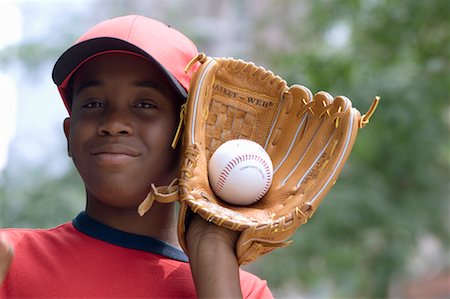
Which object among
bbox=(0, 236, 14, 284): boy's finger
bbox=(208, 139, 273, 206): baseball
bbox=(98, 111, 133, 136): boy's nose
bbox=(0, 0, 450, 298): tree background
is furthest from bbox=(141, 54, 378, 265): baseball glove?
bbox=(0, 0, 450, 298): tree background

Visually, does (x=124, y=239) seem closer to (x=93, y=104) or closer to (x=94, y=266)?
(x=94, y=266)

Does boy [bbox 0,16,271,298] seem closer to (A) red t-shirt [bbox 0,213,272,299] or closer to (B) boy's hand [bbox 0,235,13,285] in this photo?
(A) red t-shirt [bbox 0,213,272,299]

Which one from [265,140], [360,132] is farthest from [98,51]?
[360,132]

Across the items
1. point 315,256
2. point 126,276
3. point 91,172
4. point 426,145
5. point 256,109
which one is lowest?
point 315,256

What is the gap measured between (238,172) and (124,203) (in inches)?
10.2

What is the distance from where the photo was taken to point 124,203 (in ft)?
5.89

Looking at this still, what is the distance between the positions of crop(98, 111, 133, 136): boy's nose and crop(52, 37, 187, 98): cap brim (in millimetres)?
136

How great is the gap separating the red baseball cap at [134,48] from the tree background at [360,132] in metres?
4.08

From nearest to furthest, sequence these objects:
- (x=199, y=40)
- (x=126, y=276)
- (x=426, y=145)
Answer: (x=126, y=276)
(x=426, y=145)
(x=199, y=40)

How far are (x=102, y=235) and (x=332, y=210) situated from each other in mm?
7141

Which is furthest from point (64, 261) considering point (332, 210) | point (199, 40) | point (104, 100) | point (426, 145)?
point (199, 40)

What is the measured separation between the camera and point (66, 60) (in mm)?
1851

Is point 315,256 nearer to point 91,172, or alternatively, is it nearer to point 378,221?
point 378,221

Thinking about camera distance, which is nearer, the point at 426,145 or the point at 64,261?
the point at 64,261
